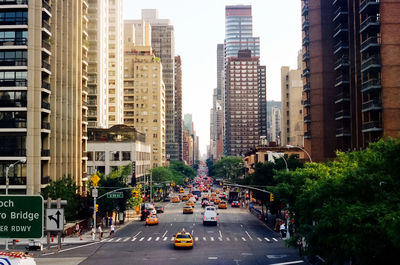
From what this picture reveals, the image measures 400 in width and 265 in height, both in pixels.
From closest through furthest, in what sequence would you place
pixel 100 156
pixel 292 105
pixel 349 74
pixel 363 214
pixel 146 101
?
pixel 363 214, pixel 349 74, pixel 100 156, pixel 292 105, pixel 146 101

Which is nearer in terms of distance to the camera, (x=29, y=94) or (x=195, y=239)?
(x=195, y=239)

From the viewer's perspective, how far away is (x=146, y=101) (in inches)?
6845

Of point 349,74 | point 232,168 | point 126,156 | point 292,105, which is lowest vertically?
point 232,168

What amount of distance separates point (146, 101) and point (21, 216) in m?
162

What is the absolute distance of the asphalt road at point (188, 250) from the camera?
1465 inches

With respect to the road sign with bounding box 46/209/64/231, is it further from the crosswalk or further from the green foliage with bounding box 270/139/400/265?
the crosswalk

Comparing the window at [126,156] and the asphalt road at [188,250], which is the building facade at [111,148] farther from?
the asphalt road at [188,250]

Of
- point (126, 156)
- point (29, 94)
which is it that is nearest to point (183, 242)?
point (29, 94)

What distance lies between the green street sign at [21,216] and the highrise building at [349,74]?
48875 millimetres

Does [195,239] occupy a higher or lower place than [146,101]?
lower

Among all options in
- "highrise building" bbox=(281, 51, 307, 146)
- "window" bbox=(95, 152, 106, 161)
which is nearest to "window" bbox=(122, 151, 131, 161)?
"window" bbox=(95, 152, 106, 161)

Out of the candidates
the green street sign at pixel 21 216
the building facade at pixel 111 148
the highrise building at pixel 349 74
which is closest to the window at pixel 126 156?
the building facade at pixel 111 148

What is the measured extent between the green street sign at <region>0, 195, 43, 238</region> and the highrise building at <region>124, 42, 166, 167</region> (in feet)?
525

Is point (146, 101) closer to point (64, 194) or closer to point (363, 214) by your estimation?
point (64, 194)
